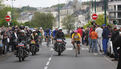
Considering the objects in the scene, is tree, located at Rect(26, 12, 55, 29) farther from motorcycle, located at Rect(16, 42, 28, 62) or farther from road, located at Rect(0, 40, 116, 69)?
motorcycle, located at Rect(16, 42, 28, 62)

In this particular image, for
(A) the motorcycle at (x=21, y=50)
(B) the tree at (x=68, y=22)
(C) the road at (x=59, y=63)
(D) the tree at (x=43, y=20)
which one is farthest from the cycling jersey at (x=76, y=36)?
(B) the tree at (x=68, y=22)

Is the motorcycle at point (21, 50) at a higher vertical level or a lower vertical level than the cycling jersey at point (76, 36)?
lower

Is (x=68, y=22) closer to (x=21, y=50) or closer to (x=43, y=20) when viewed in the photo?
(x=43, y=20)

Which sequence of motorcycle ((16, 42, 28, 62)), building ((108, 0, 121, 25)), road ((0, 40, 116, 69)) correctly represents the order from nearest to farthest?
road ((0, 40, 116, 69)) → motorcycle ((16, 42, 28, 62)) → building ((108, 0, 121, 25))

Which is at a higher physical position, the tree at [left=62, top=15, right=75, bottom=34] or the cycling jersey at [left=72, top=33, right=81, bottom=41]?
the cycling jersey at [left=72, top=33, right=81, bottom=41]

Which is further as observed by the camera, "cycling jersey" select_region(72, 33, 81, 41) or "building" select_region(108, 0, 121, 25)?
"building" select_region(108, 0, 121, 25)

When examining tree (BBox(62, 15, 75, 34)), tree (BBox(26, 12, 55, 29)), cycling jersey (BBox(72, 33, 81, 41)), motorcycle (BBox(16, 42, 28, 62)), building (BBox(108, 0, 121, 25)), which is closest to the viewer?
motorcycle (BBox(16, 42, 28, 62))

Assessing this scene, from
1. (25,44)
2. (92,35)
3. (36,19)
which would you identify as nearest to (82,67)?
(25,44)

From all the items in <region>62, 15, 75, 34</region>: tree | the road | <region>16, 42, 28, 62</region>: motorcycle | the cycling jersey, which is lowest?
<region>62, 15, 75, 34</region>: tree

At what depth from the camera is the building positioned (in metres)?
140

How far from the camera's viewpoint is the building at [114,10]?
140 meters

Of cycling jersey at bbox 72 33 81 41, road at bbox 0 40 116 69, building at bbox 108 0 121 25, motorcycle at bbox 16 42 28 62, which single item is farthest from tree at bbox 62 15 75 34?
motorcycle at bbox 16 42 28 62

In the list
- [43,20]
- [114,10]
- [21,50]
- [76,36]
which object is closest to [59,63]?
[21,50]

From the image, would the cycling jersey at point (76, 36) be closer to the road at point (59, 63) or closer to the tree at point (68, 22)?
the road at point (59, 63)
